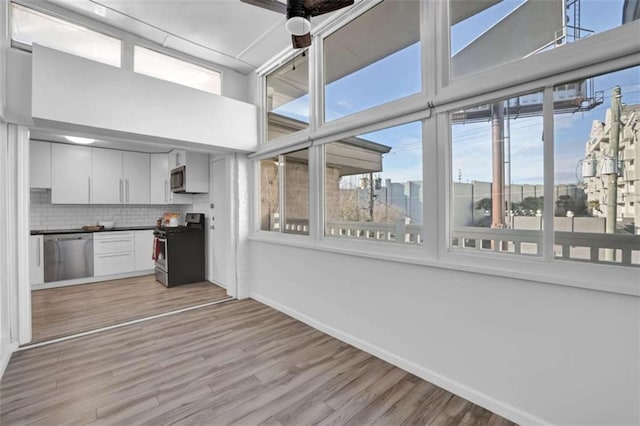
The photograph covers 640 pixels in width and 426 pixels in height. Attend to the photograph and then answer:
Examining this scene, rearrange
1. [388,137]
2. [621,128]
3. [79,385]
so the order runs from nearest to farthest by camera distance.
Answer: [621,128], [79,385], [388,137]

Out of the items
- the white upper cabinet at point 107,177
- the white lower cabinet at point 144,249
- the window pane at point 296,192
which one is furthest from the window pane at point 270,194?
the white upper cabinet at point 107,177

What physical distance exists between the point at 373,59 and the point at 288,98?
1.34 metres

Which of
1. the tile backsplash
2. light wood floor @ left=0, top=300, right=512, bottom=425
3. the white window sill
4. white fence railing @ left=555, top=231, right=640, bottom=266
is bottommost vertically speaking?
light wood floor @ left=0, top=300, right=512, bottom=425

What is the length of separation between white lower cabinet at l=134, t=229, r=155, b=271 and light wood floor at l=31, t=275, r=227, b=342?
1.09 ft

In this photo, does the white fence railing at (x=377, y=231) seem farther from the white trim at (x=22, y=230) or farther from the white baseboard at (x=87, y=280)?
the white baseboard at (x=87, y=280)

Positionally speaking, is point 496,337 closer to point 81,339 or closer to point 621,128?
point 621,128

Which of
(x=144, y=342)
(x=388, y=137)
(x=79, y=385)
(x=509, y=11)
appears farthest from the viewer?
(x=144, y=342)

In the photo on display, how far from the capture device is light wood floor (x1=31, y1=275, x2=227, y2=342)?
3.21 metres

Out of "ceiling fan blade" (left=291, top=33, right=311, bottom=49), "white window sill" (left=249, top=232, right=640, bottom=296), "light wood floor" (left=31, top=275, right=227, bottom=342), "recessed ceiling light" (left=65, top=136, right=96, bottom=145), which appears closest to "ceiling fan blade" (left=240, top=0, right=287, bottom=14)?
"ceiling fan blade" (left=291, top=33, right=311, bottom=49)

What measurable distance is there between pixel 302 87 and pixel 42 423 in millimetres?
3618

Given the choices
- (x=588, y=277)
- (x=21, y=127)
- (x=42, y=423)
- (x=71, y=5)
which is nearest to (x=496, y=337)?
(x=588, y=277)

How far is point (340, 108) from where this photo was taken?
3016mm

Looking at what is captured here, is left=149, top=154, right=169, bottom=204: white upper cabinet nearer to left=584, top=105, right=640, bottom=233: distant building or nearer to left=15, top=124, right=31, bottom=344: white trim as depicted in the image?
left=15, top=124, right=31, bottom=344: white trim

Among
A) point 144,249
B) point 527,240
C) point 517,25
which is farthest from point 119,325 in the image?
point 517,25
